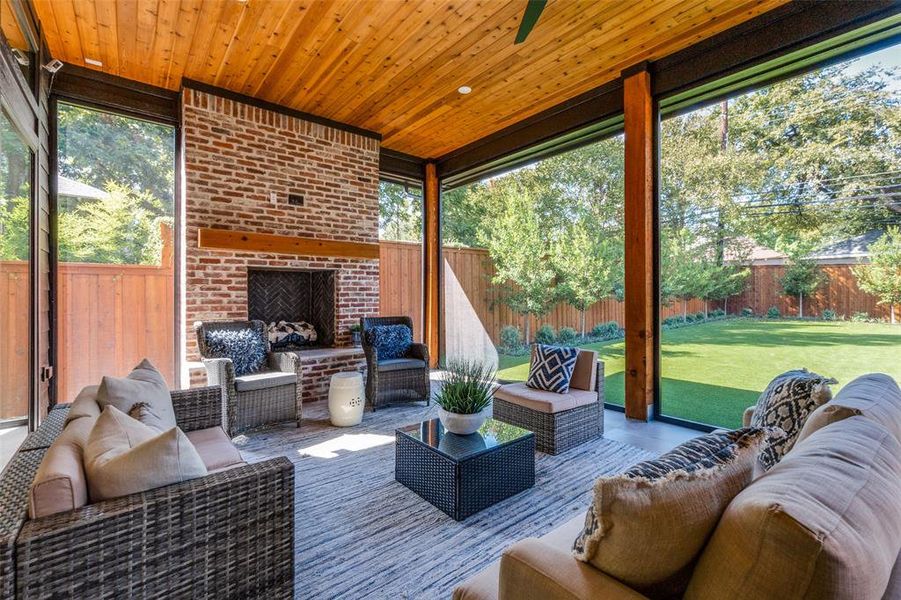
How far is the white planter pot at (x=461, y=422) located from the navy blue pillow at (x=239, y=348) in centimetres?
213

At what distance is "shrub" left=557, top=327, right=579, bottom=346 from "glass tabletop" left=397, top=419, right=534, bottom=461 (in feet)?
9.00

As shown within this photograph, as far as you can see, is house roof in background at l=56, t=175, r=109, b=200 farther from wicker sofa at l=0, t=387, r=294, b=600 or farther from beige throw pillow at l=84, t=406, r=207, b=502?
beige throw pillow at l=84, t=406, r=207, b=502

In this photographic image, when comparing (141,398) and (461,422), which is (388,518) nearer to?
(461,422)

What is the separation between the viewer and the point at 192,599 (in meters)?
1.31

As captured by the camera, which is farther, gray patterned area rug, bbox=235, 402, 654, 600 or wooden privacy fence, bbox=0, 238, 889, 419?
wooden privacy fence, bbox=0, 238, 889, 419

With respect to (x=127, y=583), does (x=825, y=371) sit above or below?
above

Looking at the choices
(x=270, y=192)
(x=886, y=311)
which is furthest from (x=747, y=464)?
(x=270, y=192)

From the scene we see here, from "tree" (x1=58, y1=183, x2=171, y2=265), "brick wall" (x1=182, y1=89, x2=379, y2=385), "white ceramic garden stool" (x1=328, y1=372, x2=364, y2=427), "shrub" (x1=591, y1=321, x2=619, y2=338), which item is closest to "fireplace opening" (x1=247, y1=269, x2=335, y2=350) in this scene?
"brick wall" (x1=182, y1=89, x2=379, y2=385)

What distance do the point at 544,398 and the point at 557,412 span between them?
135 millimetres

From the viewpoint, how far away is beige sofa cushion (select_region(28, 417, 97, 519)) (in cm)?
113

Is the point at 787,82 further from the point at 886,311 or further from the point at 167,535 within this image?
the point at 167,535

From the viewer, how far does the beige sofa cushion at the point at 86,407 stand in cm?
173

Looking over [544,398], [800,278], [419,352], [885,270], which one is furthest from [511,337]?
[885,270]

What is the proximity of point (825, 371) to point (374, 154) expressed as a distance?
495 centimetres
